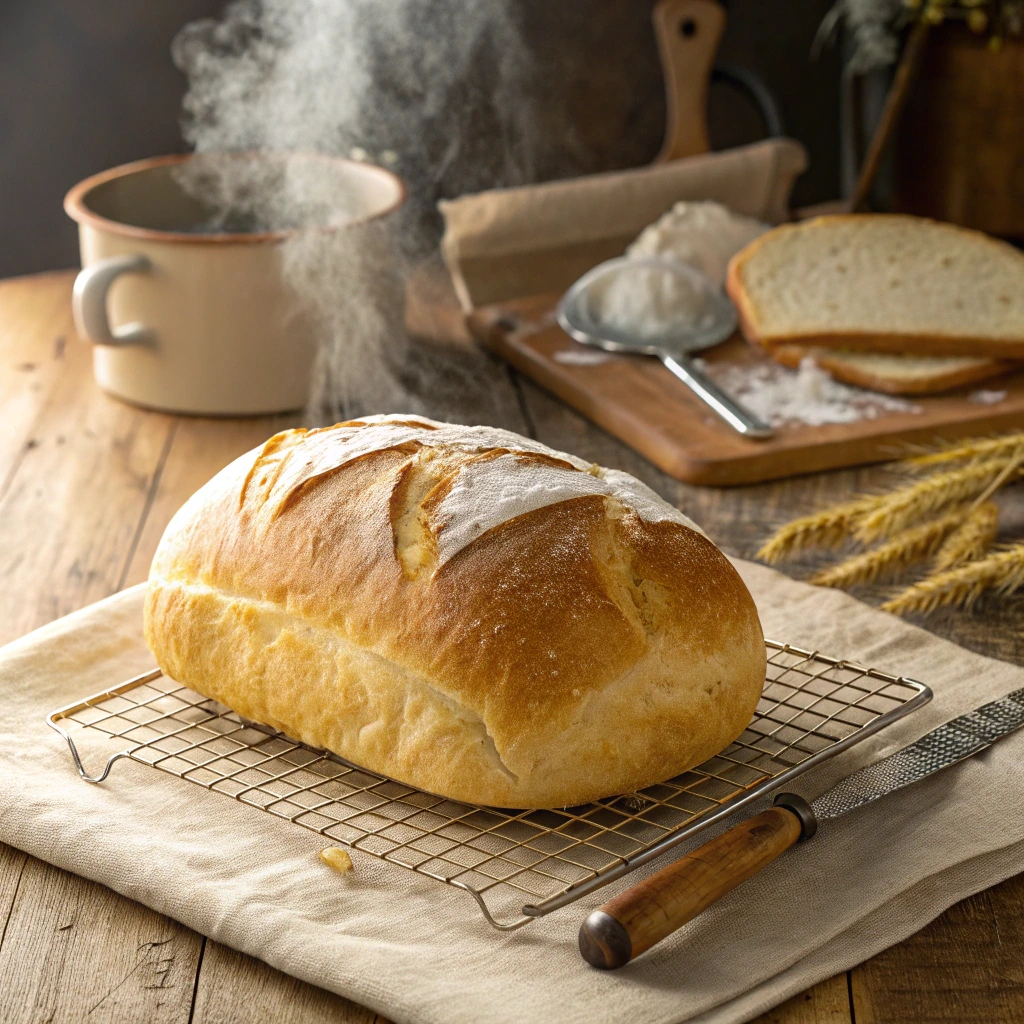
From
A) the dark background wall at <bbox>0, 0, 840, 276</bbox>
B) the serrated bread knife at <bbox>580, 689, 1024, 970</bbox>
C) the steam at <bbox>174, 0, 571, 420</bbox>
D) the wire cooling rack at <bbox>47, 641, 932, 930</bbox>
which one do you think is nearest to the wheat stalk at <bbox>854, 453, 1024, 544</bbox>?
the wire cooling rack at <bbox>47, 641, 932, 930</bbox>

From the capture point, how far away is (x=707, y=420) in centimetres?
224

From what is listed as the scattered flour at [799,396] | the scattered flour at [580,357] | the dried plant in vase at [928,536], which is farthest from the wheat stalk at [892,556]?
the scattered flour at [580,357]

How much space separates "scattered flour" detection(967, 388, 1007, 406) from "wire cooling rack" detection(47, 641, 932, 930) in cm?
98

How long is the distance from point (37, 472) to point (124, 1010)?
4.37 ft

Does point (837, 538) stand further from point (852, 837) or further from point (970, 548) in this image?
point (852, 837)

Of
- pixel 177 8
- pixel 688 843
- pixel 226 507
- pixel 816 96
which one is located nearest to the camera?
pixel 688 843

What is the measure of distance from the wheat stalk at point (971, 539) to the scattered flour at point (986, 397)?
0.48 metres

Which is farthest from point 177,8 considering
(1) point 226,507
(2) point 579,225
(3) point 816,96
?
(1) point 226,507

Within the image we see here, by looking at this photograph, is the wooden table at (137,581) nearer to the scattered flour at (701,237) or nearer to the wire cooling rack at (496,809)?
the wire cooling rack at (496,809)

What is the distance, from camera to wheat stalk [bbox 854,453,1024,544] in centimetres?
183

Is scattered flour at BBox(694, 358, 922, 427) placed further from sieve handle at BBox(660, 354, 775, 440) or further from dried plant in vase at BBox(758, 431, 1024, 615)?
dried plant in vase at BBox(758, 431, 1024, 615)

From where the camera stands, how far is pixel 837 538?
1.86m

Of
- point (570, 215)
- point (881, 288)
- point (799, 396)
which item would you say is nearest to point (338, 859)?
point (799, 396)

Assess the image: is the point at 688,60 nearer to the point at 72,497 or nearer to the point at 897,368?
the point at 897,368
